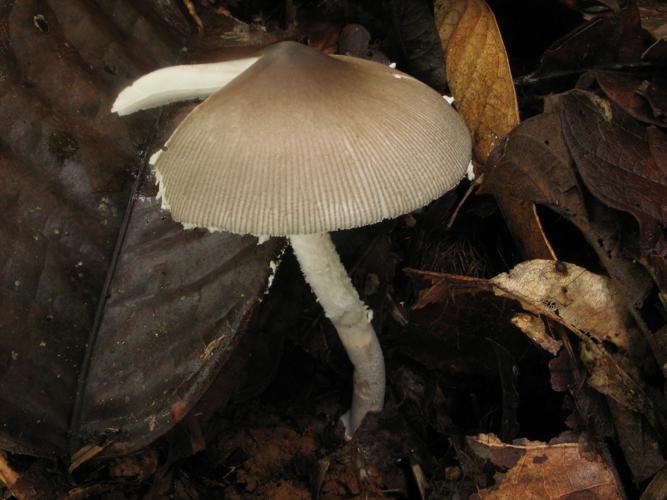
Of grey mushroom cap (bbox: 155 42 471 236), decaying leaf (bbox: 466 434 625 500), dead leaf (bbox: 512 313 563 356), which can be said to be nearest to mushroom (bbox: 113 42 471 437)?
grey mushroom cap (bbox: 155 42 471 236)

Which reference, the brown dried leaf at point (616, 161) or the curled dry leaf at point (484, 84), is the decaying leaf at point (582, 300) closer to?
the curled dry leaf at point (484, 84)

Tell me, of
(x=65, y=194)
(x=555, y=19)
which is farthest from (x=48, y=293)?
(x=555, y=19)

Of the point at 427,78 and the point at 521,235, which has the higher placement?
the point at 427,78

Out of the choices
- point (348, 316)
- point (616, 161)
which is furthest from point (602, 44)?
point (348, 316)

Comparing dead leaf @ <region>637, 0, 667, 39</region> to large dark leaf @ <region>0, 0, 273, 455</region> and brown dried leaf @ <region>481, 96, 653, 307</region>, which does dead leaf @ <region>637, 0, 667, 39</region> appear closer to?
brown dried leaf @ <region>481, 96, 653, 307</region>

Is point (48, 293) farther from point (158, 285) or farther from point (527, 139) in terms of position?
point (527, 139)

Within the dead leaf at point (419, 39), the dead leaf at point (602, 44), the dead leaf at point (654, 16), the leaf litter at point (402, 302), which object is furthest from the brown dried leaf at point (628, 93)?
the dead leaf at point (419, 39)
